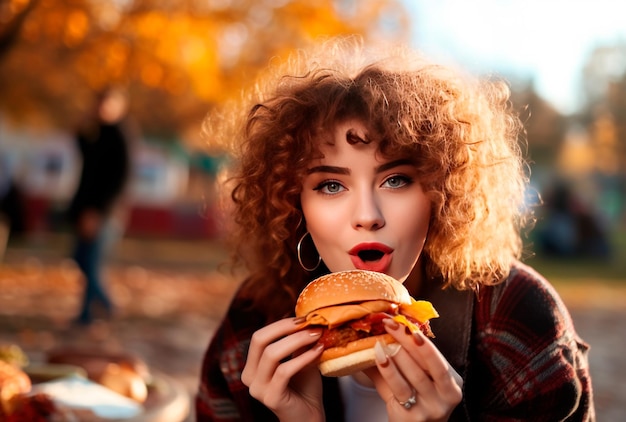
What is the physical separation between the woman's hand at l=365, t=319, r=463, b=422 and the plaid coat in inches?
10.9

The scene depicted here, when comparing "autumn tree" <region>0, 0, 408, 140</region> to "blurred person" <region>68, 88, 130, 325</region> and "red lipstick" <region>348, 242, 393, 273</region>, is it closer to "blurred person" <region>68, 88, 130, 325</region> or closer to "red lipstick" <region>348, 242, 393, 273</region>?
"blurred person" <region>68, 88, 130, 325</region>

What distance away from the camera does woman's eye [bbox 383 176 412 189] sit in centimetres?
Answer: 217

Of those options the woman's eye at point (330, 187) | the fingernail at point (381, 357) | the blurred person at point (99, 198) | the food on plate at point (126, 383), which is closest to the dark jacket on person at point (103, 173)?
the blurred person at point (99, 198)

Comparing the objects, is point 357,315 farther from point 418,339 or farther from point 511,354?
point 511,354

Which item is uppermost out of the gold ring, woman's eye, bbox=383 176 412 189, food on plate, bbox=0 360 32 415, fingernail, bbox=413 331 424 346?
woman's eye, bbox=383 176 412 189

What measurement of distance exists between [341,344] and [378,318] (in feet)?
0.40

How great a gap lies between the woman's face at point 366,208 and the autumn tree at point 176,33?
5736 millimetres

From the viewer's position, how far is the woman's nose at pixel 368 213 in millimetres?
2066

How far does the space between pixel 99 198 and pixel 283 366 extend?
6248 millimetres

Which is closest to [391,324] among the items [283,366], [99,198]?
[283,366]

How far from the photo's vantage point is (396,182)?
2.19 m

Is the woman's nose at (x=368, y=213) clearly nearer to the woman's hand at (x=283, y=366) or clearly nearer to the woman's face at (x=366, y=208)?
the woman's face at (x=366, y=208)

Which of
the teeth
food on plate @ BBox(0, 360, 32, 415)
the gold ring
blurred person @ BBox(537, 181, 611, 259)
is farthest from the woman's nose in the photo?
blurred person @ BBox(537, 181, 611, 259)

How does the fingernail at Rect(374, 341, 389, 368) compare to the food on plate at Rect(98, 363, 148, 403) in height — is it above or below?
above
